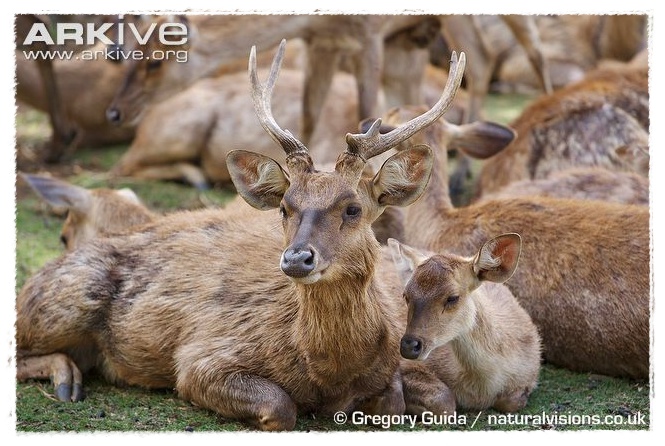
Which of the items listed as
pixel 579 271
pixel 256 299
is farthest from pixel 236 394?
pixel 579 271

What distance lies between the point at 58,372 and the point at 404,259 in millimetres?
2121

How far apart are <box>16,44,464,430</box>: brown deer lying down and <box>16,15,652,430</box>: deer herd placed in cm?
1

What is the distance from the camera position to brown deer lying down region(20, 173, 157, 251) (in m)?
8.27

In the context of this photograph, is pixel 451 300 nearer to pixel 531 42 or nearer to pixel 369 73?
pixel 369 73

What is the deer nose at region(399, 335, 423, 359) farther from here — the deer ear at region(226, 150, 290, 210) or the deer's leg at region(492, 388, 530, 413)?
the deer ear at region(226, 150, 290, 210)

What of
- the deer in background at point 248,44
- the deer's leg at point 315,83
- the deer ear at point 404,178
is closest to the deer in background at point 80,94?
the deer in background at point 248,44

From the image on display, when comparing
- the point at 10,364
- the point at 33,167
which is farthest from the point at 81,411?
the point at 33,167

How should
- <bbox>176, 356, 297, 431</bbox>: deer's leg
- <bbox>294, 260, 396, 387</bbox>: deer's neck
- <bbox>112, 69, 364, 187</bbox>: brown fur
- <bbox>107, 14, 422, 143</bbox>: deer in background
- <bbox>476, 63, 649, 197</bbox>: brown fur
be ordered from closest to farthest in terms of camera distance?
<bbox>294, 260, 396, 387</bbox>: deer's neck
<bbox>176, 356, 297, 431</bbox>: deer's leg
<bbox>476, 63, 649, 197</bbox>: brown fur
<bbox>107, 14, 422, 143</bbox>: deer in background
<bbox>112, 69, 364, 187</bbox>: brown fur

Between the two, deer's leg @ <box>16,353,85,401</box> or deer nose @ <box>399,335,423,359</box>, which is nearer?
deer nose @ <box>399,335,423,359</box>

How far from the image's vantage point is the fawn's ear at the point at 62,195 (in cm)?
842

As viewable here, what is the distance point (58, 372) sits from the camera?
681 cm

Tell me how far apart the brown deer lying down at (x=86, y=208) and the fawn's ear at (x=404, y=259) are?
2.41 m

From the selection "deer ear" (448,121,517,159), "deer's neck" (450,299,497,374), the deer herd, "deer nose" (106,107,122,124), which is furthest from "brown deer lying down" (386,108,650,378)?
"deer nose" (106,107,122,124)

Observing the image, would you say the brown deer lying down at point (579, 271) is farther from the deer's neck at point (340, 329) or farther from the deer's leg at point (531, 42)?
the deer's leg at point (531, 42)
